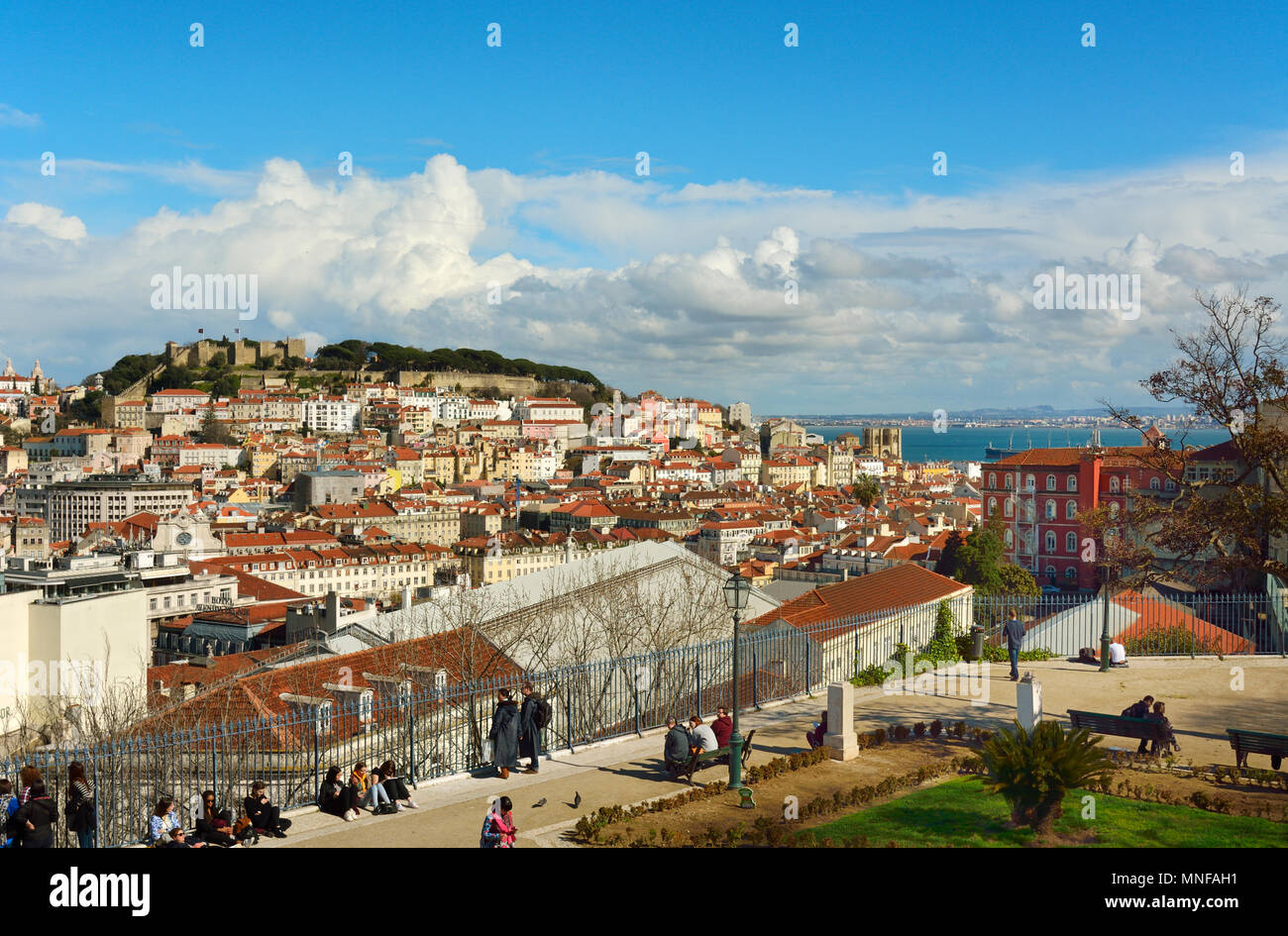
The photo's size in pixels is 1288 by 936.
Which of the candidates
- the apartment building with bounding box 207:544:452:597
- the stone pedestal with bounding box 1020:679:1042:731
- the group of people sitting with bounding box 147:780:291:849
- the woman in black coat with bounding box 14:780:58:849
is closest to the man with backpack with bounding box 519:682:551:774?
the group of people sitting with bounding box 147:780:291:849

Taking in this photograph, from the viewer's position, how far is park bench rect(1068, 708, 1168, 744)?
35.2 feet

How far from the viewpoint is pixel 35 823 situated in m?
7.89

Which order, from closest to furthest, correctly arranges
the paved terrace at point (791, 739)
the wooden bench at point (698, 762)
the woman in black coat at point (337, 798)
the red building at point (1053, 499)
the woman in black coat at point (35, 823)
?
the woman in black coat at point (35, 823) < the paved terrace at point (791, 739) < the woman in black coat at point (337, 798) < the wooden bench at point (698, 762) < the red building at point (1053, 499)

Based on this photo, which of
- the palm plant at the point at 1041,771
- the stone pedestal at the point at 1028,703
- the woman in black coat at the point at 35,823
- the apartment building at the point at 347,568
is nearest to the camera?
the woman in black coat at the point at 35,823

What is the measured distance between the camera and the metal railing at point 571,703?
10180 millimetres

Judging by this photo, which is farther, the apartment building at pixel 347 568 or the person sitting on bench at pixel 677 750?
the apartment building at pixel 347 568

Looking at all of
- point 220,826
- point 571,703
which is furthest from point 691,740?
point 220,826

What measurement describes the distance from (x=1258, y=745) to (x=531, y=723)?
692 cm

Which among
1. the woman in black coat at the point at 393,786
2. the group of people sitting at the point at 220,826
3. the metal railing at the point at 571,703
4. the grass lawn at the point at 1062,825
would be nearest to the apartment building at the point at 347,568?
the metal railing at the point at 571,703

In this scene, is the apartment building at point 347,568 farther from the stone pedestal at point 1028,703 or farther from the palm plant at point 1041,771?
the palm plant at point 1041,771

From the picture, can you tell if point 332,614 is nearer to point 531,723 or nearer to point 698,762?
point 531,723

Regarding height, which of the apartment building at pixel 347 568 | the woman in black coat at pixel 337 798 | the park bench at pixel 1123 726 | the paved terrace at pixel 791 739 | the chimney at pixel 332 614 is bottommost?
the apartment building at pixel 347 568

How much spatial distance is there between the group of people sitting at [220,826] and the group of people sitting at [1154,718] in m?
8.23
